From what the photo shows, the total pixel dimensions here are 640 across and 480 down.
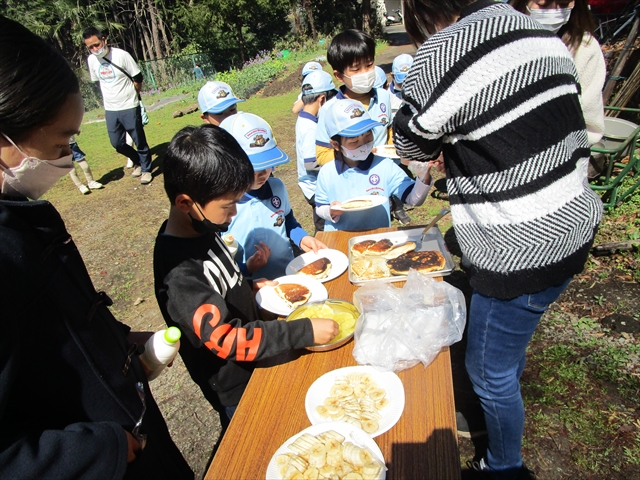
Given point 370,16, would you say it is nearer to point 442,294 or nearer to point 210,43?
point 210,43

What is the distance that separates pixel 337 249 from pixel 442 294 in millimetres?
897

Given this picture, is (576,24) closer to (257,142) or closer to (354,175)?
(354,175)

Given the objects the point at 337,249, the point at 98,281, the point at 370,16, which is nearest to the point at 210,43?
the point at 370,16


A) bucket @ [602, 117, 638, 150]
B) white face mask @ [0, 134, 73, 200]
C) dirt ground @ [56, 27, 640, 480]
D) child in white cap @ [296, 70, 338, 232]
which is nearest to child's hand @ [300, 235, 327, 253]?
child in white cap @ [296, 70, 338, 232]

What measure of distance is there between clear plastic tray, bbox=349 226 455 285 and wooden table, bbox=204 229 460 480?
523 millimetres

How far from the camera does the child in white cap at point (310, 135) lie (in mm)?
3777

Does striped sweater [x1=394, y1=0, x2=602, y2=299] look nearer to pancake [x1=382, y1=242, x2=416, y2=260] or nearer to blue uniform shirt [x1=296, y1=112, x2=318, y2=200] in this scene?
pancake [x1=382, y1=242, x2=416, y2=260]

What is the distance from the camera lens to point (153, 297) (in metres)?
4.42

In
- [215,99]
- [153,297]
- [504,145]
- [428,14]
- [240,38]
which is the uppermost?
[428,14]

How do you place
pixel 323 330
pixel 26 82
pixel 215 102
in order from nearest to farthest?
pixel 26 82 → pixel 323 330 → pixel 215 102

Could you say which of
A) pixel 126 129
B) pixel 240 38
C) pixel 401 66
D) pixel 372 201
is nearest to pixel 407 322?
pixel 372 201

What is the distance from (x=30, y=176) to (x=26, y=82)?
25cm

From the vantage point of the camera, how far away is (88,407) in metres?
1.11

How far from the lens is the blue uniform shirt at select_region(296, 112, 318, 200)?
3.79m
